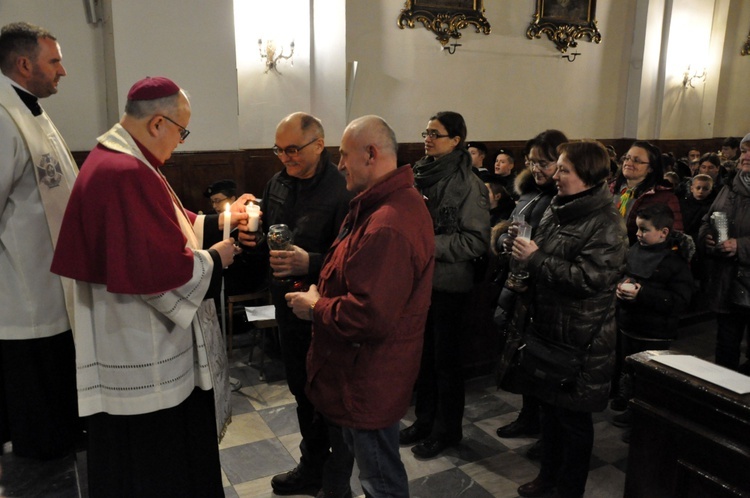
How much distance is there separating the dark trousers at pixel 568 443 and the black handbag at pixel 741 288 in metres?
1.94

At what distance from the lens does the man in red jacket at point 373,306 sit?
194 cm

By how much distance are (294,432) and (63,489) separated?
4.28 ft

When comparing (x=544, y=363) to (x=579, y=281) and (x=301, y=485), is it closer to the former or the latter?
(x=579, y=281)

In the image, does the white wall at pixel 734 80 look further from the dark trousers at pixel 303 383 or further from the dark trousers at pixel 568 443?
the dark trousers at pixel 303 383

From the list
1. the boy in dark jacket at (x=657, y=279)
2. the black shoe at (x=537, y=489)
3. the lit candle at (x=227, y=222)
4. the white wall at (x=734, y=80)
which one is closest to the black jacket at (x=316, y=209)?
the lit candle at (x=227, y=222)

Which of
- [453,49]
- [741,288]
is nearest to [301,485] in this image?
[741,288]

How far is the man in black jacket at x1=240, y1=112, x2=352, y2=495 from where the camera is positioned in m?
2.54

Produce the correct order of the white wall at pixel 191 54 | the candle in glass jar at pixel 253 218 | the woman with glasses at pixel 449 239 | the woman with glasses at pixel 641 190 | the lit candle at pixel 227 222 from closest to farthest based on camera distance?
1. the lit candle at pixel 227 222
2. the candle in glass jar at pixel 253 218
3. the woman with glasses at pixel 449 239
4. the woman with glasses at pixel 641 190
5. the white wall at pixel 191 54

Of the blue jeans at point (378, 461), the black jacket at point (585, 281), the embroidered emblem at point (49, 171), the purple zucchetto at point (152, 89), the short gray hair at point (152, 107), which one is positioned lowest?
the blue jeans at point (378, 461)

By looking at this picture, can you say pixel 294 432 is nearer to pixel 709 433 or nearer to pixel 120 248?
pixel 120 248

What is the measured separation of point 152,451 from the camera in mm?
2266

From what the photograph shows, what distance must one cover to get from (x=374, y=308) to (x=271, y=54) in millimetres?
5350

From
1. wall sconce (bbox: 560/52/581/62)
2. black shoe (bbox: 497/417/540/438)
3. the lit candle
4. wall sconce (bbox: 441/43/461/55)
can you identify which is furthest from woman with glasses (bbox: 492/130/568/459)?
wall sconce (bbox: 560/52/581/62)

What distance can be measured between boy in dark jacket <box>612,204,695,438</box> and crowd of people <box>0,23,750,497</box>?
0.01 m
